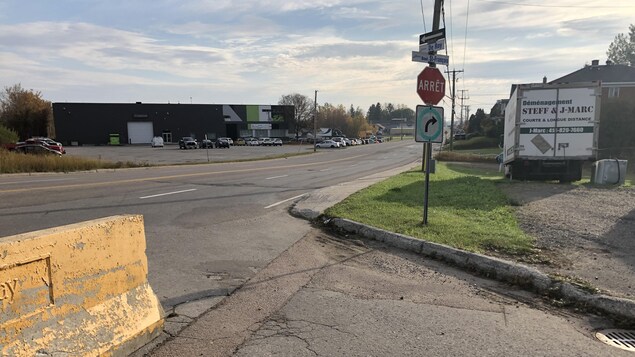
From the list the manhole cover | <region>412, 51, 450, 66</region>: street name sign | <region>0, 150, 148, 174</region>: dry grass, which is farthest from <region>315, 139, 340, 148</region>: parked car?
the manhole cover

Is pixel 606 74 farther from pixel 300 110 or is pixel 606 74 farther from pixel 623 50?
pixel 300 110

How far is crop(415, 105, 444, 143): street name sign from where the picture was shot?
8.38 m

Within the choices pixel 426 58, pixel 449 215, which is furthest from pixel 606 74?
pixel 449 215

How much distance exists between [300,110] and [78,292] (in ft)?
358

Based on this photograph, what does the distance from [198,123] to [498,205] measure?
3383 inches

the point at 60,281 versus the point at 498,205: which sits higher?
the point at 60,281

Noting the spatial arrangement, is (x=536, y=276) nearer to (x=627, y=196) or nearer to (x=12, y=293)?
(x=12, y=293)

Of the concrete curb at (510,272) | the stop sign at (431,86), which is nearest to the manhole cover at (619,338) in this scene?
the concrete curb at (510,272)

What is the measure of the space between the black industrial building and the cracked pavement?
3443 inches

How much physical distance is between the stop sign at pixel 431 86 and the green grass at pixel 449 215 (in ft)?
7.91

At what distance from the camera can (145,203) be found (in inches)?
459

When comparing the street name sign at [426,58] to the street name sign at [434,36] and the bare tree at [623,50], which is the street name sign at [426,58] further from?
the bare tree at [623,50]

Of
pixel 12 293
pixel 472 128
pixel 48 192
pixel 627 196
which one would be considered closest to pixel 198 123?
pixel 472 128

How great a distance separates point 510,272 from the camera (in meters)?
5.80
